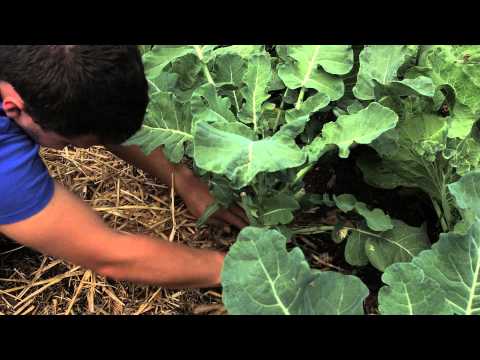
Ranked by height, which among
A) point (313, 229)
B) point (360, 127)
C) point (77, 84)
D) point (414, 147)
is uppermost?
point (77, 84)

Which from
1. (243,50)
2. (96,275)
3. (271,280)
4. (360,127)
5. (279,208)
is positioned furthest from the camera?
(243,50)

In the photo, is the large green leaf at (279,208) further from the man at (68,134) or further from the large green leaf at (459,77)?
the large green leaf at (459,77)

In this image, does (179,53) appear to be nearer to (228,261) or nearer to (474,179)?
(228,261)

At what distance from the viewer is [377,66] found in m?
1.60

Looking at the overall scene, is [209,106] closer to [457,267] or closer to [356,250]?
[356,250]

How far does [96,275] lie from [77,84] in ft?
2.04

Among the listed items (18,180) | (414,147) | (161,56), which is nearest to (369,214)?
(414,147)

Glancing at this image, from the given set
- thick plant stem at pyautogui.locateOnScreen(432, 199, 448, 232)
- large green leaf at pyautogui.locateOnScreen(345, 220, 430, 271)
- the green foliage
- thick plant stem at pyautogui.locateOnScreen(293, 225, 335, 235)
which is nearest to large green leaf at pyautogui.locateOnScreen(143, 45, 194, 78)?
the green foliage

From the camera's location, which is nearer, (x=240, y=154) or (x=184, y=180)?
(x=240, y=154)

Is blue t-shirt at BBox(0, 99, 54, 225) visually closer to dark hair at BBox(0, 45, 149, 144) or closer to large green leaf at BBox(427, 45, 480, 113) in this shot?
dark hair at BBox(0, 45, 149, 144)

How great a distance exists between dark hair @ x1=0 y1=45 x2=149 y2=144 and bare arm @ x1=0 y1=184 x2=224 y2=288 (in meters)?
0.17

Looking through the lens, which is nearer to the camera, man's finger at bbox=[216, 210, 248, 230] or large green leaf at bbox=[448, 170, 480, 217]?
large green leaf at bbox=[448, 170, 480, 217]

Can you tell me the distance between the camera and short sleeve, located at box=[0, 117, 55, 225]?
124 cm

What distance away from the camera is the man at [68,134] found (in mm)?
1212
